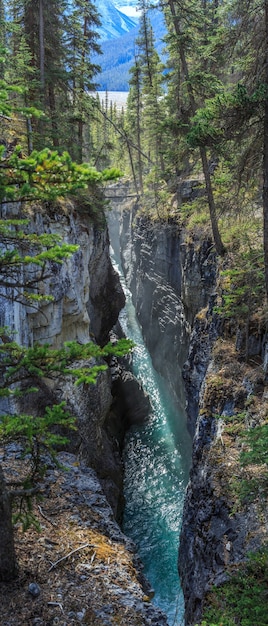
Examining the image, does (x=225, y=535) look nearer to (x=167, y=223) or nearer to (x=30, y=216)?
(x=30, y=216)

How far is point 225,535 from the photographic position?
8352 mm

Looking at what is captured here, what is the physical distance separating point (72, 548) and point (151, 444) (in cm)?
1690

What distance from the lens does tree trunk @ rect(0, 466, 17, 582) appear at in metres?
4.81

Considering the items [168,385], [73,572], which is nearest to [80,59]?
[168,385]

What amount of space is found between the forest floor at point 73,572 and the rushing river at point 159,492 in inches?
248

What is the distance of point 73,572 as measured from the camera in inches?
218

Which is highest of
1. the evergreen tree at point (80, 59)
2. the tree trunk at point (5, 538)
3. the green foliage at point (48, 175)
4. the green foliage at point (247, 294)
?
the evergreen tree at point (80, 59)

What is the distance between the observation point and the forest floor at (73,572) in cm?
490

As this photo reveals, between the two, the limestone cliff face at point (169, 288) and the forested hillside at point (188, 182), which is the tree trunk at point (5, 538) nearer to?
the forested hillside at point (188, 182)

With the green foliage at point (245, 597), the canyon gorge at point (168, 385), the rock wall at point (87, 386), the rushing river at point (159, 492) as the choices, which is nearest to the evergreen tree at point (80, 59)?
the canyon gorge at point (168, 385)

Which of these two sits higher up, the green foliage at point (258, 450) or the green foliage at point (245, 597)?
the green foliage at point (258, 450)

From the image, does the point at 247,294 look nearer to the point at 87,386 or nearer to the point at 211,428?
the point at 211,428

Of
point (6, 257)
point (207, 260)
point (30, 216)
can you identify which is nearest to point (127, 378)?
point (207, 260)

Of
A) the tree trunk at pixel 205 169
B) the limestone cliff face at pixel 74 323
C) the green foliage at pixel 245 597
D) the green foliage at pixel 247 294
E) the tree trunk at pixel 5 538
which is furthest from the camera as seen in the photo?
the tree trunk at pixel 205 169
